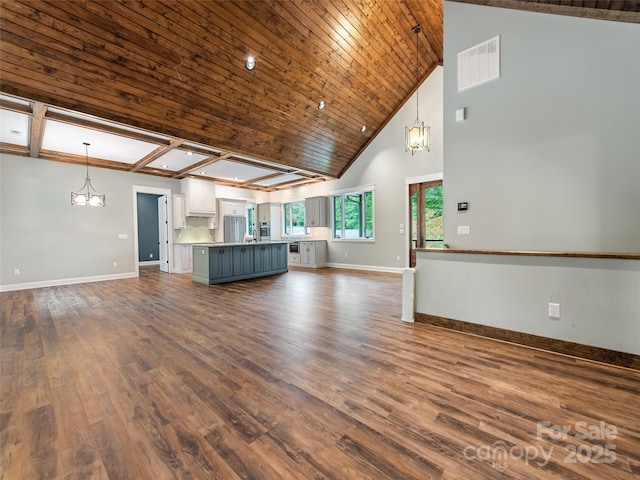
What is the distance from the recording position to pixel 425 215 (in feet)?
21.7

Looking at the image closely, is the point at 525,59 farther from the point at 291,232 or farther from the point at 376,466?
the point at 291,232

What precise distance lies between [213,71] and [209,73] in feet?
0.23

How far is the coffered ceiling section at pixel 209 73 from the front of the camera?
10.3 ft

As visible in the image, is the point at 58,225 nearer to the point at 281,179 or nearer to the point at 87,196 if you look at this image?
the point at 87,196

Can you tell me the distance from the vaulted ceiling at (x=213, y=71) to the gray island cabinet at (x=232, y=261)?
7.19 feet

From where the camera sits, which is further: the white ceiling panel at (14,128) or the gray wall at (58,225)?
the gray wall at (58,225)

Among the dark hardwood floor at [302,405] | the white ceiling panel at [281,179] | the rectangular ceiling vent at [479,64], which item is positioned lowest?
the dark hardwood floor at [302,405]

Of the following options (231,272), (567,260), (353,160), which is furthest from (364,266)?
(567,260)

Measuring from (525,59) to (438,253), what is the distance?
2633 millimetres

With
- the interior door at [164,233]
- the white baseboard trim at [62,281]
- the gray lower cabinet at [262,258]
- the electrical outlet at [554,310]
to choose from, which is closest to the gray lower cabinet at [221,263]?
the gray lower cabinet at [262,258]

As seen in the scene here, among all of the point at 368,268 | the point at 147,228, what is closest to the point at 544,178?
the point at 368,268

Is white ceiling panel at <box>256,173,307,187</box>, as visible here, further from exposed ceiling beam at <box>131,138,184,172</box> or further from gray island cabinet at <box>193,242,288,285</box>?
exposed ceiling beam at <box>131,138,184,172</box>

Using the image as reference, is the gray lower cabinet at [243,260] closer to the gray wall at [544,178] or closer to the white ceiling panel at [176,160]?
the white ceiling panel at [176,160]

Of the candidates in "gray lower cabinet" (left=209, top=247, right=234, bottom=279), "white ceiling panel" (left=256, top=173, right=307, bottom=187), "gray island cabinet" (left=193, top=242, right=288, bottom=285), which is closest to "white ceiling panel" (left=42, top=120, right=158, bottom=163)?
"gray island cabinet" (left=193, top=242, right=288, bottom=285)
